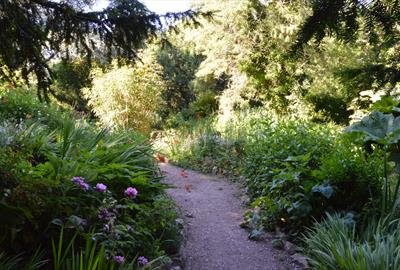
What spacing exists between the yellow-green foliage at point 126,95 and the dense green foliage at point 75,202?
7.24m

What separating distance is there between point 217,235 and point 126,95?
816 cm

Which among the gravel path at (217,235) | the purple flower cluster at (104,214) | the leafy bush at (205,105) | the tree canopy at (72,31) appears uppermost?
the tree canopy at (72,31)

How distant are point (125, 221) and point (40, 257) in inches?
37.0

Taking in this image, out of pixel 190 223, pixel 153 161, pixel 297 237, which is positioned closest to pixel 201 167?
pixel 153 161

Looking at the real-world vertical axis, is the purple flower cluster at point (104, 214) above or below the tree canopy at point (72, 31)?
below

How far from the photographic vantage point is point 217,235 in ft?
15.2

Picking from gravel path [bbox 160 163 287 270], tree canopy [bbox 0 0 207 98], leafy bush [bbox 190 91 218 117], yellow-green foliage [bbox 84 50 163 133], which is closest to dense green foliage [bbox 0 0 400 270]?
tree canopy [bbox 0 0 207 98]

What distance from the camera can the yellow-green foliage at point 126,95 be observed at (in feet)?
39.0

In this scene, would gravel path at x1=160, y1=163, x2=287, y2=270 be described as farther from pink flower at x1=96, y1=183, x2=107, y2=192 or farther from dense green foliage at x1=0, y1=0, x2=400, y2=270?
pink flower at x1=96, y1=183, x2=107, y2=192

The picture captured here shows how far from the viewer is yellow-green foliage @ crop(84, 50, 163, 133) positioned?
11875mm

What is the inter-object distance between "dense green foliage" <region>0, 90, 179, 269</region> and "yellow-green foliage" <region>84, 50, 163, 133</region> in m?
7.24

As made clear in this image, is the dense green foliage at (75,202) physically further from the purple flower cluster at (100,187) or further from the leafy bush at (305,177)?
the leafy bush at (305,177)

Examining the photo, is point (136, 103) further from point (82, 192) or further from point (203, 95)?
point (82, 192)

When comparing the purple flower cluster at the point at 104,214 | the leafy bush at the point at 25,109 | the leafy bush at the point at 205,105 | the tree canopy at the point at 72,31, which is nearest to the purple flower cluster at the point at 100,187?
the purple flower cluster at the point at 104,214
